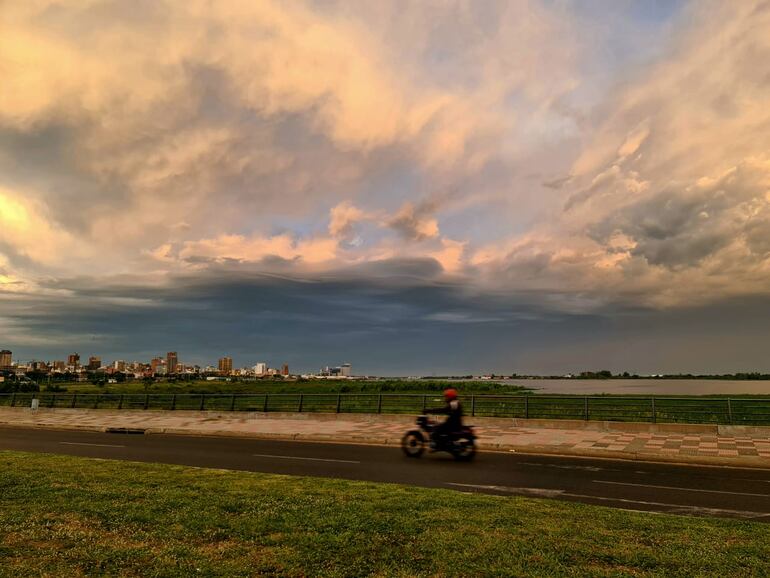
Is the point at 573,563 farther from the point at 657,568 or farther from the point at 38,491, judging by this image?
the point at 38,491

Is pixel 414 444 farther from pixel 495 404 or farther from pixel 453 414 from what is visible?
pixel 495 404

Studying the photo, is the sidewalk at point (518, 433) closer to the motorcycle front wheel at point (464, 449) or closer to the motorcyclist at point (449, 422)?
the motorcycle front wheel at point (464, 449)

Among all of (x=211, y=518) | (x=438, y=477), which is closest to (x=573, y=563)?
(x=211, y=518)

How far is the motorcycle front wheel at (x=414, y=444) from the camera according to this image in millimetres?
14438

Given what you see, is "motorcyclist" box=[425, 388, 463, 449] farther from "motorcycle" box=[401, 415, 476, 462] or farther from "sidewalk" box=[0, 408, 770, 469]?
"sidewalk" box=[0, 408, 770, 469]

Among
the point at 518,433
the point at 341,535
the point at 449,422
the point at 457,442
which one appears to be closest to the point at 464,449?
the point at 457,442

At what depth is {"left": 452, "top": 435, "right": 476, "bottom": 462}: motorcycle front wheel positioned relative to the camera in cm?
1386

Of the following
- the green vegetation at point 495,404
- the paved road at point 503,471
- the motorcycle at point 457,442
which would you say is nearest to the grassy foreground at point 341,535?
the paved road at point 503,471

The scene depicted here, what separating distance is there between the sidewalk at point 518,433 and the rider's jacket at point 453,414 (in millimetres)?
2646

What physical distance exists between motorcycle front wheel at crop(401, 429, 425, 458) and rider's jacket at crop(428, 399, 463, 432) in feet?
3.13

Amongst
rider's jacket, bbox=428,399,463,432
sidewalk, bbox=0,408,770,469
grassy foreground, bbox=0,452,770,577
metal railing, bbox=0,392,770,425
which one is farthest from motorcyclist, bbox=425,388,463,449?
grassy foreground, bbox=0,452,770,577

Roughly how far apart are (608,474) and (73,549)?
1067cm

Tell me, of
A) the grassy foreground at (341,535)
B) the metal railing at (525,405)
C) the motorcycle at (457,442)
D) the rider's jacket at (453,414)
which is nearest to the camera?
the grassy foreground at (341,535)

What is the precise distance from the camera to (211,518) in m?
6.53
